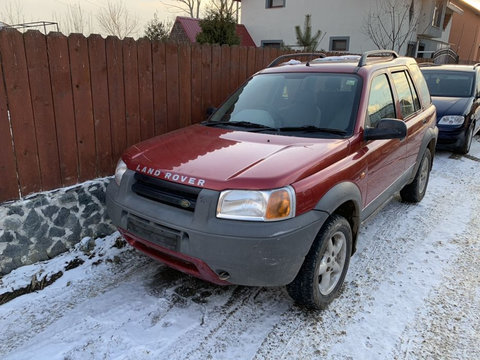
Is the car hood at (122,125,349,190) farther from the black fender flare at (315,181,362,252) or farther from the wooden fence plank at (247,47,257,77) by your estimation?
the wooden fence plank at (247,47,257,77)

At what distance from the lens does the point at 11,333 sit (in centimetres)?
276

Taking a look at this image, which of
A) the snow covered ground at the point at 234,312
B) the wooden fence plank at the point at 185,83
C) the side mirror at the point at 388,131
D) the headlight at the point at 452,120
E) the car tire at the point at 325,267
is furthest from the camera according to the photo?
the headlight at the point at 452,120

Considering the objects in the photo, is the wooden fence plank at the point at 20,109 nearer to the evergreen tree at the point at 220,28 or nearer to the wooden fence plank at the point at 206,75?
the wooden fence plank at the point at 206,75

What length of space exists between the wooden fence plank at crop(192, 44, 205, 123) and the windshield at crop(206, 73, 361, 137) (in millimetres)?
1225

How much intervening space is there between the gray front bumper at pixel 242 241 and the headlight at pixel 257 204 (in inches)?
1.6

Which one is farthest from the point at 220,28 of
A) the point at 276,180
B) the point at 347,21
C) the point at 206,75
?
the point at 276,180

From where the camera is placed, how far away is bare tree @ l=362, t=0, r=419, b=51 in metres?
18.1

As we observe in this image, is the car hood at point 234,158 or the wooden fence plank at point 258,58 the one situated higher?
the wooden fence plank at point 258,58

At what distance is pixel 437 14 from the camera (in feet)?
71.6

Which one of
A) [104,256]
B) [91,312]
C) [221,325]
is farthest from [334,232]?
[104,256]

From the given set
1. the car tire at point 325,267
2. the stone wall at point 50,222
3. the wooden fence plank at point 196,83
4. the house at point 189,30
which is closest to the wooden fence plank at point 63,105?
the stone wall at point 50,222

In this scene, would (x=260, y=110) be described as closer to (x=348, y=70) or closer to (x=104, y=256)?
(x=348, y=70)

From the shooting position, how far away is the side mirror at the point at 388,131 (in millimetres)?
3178

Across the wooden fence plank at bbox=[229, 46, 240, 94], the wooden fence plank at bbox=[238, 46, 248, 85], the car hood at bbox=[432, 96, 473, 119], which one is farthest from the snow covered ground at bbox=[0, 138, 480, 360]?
the car hood at bbox=[432, 96, 473, 119]
